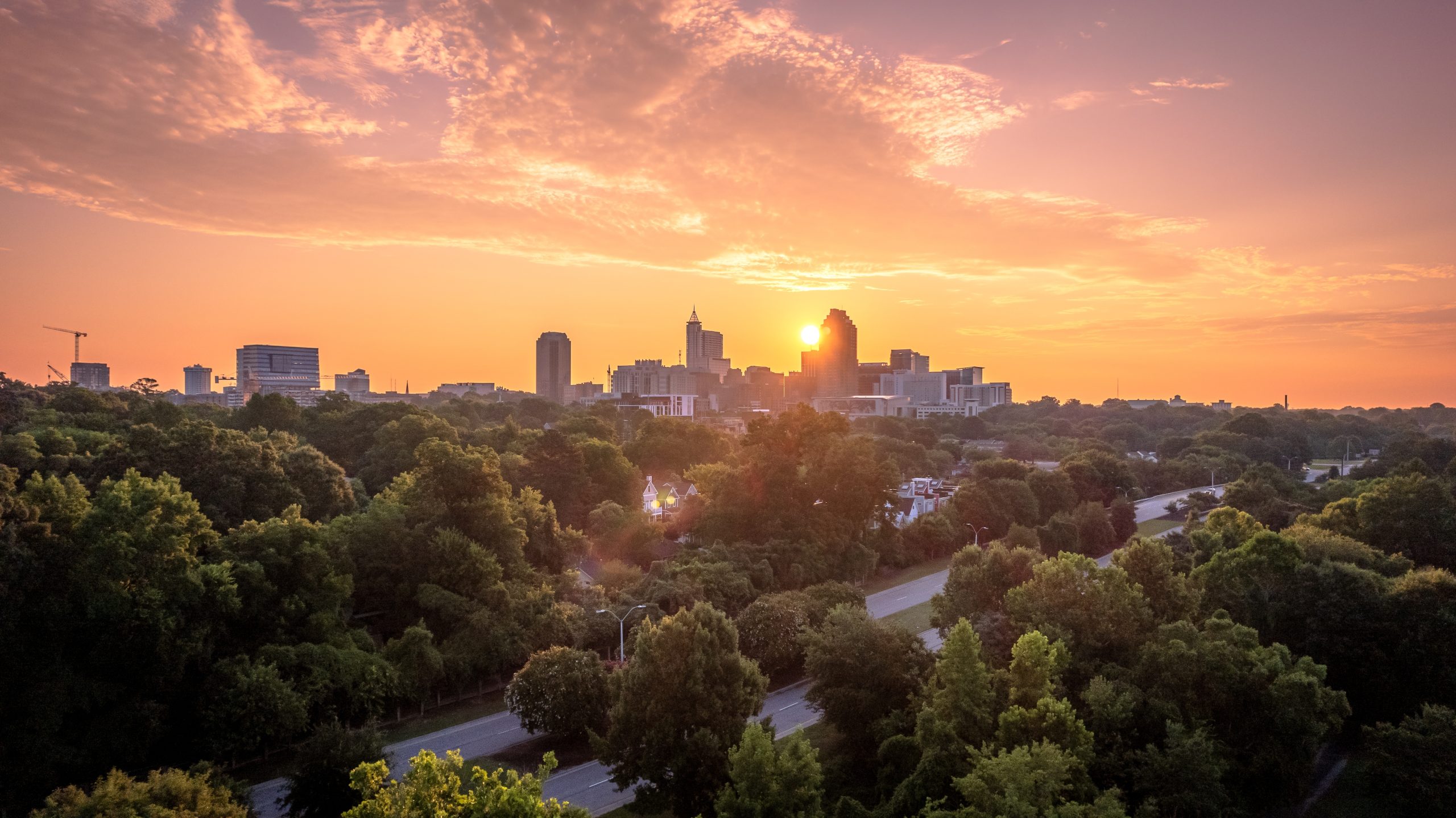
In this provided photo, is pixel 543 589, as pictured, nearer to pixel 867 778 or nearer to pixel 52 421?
pixel 867 778

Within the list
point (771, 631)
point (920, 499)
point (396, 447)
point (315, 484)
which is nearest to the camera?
point (771, 631)

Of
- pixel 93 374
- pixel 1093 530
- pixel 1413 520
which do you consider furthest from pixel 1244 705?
pixel 93 374

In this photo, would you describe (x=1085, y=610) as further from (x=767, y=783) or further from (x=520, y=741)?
(x=520, y=741)

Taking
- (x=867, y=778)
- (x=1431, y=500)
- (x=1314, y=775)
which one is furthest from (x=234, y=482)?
(x=1431, y=500)

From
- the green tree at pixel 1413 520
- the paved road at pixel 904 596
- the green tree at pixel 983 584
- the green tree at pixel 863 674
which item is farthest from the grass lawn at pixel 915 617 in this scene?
the green tree at pixel 1413 520

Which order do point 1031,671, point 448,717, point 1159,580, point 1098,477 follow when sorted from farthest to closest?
point 1098,477 < point 448,717 < point 1159,580 < point 1031,671
